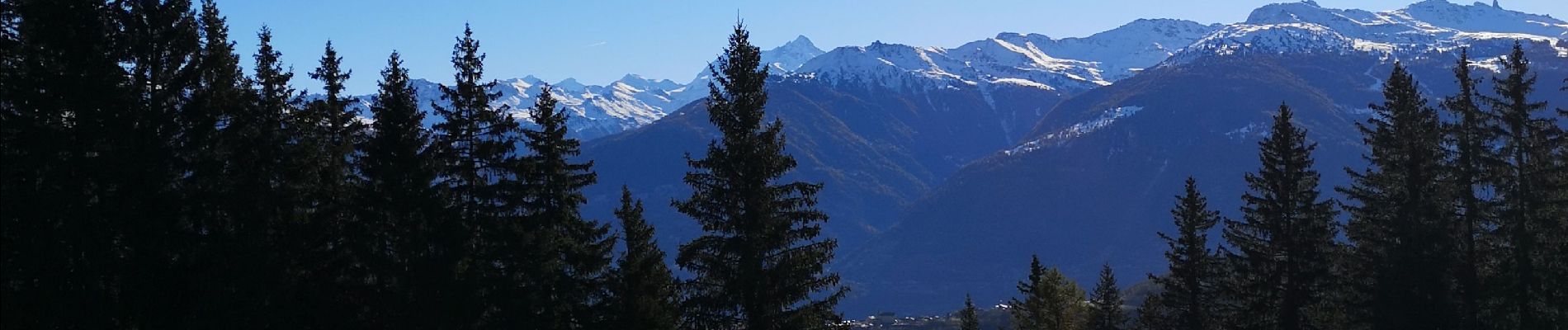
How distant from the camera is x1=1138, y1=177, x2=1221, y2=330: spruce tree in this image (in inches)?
1754

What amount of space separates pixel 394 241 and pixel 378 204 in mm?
1233

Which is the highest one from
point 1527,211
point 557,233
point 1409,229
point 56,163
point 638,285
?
point 56,163

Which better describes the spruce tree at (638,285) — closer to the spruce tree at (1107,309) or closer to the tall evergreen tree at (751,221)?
the tall evergreen tree at (751,221)

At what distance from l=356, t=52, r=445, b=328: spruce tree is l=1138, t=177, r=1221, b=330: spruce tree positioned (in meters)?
26.0

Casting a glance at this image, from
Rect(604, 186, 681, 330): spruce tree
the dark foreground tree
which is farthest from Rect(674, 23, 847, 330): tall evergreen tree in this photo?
Rect(604, 186, 681, 330): spruce tree

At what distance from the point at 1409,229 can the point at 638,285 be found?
2577 centimetres

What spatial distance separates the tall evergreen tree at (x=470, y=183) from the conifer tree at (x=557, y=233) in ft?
1.92

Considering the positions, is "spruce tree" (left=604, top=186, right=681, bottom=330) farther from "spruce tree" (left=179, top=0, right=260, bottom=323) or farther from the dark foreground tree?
"spruce tree" (left=179, top=0, right=260, bottom=323)

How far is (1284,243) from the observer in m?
40.3

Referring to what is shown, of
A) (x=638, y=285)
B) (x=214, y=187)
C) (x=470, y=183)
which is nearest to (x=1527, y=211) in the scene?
(x=638, y=285)

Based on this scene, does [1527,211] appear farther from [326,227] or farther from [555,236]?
[326,227]

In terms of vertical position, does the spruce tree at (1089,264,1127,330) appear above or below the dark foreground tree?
below

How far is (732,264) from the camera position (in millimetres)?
29781

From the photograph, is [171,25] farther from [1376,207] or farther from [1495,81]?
[1495,81]
